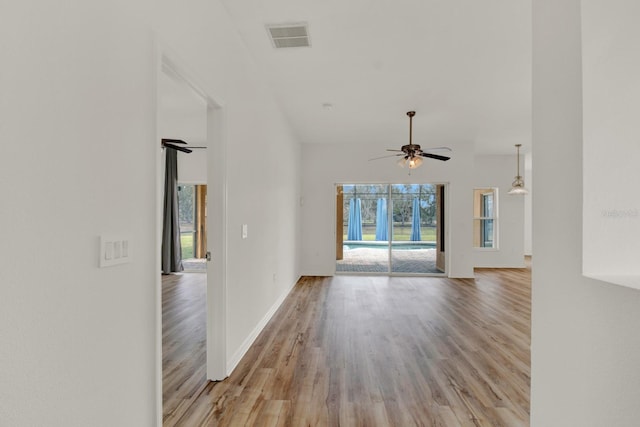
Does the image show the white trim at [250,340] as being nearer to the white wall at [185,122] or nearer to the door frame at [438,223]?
the white wall at [185,122]

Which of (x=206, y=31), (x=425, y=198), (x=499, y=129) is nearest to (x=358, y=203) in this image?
(x=425, y=198)

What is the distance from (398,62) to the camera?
11.0ft

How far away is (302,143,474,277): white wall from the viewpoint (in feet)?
22.2

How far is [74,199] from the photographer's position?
1.12 m

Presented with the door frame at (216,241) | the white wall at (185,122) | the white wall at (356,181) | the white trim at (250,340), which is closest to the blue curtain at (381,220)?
the white wall at (356,181)

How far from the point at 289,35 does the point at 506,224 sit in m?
7.27

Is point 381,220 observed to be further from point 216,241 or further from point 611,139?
point 611,139

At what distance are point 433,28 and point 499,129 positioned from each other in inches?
151

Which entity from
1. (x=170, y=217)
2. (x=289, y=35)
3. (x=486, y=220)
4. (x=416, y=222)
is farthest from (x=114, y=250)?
(x=486, y=220)

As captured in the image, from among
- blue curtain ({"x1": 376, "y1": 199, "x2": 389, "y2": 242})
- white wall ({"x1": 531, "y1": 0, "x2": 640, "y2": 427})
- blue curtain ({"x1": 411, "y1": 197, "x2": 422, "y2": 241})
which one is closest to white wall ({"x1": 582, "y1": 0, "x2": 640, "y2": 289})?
white wall ({"x1": 531, "y1": 0, "x2": 640, "y2": 427})

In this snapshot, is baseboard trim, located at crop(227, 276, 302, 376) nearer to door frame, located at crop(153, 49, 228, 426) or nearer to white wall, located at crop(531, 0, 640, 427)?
door frame, located at crop(153, 49, 228, 426)

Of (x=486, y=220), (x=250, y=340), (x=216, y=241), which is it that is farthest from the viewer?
(x=486, y=220)

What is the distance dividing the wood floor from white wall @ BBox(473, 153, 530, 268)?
3.41m

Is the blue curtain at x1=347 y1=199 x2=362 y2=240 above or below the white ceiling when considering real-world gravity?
below
